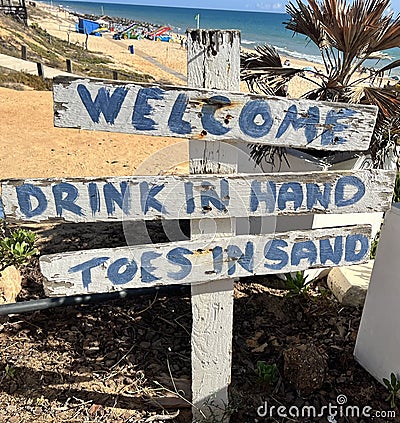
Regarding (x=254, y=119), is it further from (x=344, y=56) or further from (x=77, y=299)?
(x=344, y=56)

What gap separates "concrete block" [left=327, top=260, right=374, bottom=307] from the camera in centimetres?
330

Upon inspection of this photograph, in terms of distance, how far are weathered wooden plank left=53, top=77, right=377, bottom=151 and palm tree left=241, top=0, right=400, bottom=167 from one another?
4.98 ft

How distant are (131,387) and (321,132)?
177 cm

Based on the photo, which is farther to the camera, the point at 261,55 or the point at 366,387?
the point at 261,55

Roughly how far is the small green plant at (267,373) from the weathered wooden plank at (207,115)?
133cm

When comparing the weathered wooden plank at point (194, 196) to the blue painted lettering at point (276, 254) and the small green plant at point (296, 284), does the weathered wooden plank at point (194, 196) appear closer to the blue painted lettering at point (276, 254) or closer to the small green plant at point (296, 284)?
the blue painted lettering at point (276, 254)

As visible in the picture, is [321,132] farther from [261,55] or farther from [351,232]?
[261,55]

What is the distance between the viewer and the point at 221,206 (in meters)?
1.90

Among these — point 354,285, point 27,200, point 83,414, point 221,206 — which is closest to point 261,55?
point 354,285

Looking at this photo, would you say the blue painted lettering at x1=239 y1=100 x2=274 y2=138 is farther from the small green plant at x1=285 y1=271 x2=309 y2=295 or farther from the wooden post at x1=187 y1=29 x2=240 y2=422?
the small green plant at x1=285 y1=271 x2=309 y2=295

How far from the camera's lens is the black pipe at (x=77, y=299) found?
2760 millimetres

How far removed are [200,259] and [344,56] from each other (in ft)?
7.49

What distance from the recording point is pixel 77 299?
2887mm

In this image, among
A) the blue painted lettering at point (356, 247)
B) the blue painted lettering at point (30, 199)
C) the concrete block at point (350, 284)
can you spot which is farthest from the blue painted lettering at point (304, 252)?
the concrete block at point (350, 284)
